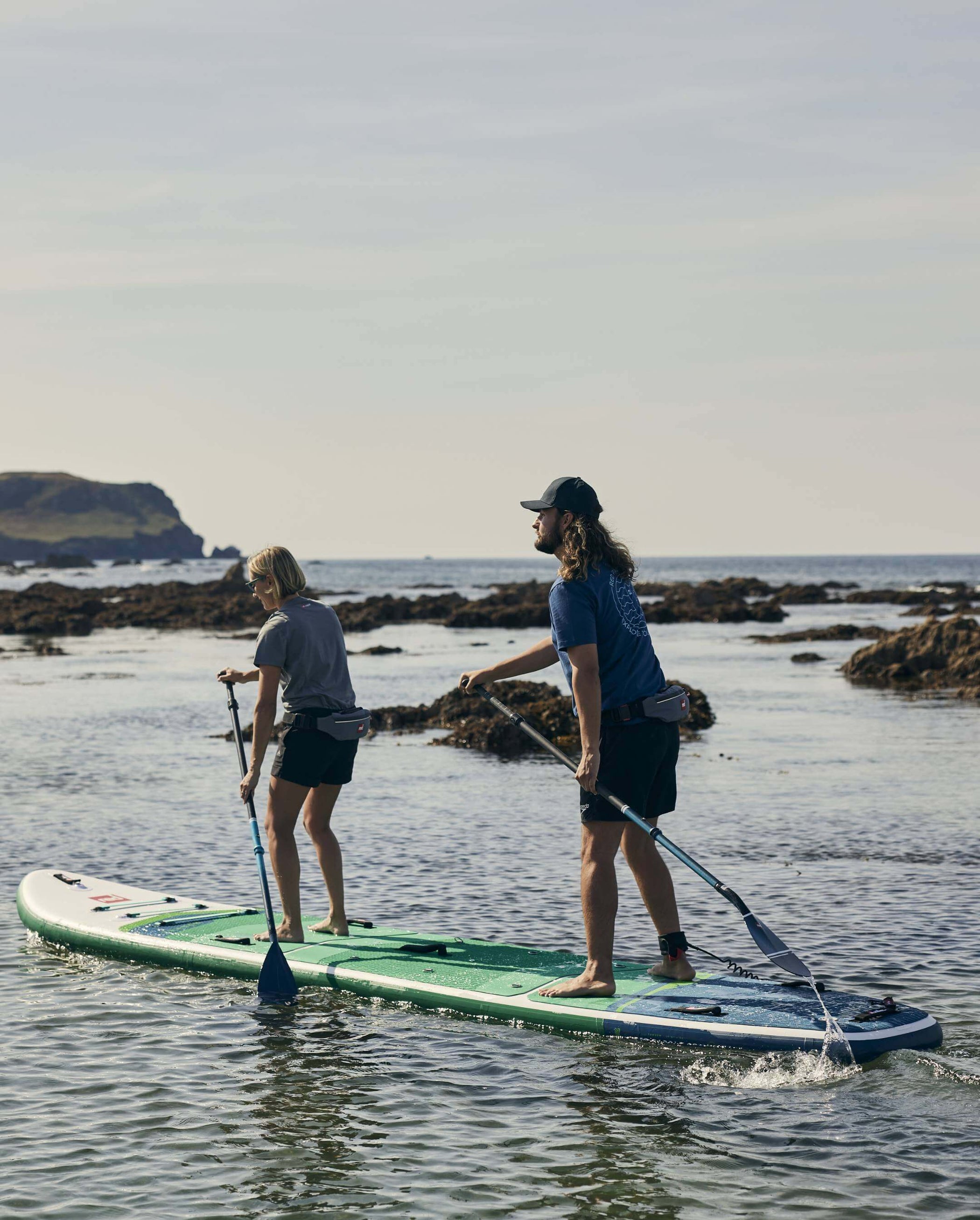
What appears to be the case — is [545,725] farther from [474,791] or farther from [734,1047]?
[734,1047]

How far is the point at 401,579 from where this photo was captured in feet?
506

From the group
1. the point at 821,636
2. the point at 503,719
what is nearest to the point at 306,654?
the point at 503,719

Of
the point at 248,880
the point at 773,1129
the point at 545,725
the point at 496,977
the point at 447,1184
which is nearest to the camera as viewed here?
the point at 447,1184

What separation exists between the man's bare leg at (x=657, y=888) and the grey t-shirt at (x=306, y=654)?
223 cm

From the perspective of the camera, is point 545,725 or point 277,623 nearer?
point 277,623

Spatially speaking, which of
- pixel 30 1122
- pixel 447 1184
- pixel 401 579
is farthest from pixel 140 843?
pixel 401 579

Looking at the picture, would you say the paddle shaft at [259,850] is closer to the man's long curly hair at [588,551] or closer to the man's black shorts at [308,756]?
the man's black shorts at [308,756]

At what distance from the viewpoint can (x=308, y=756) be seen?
30.7 ft

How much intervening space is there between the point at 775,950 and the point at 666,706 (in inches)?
60.3

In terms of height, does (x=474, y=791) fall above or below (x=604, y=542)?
below

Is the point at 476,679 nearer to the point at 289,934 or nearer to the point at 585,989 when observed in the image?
the point at 585,989

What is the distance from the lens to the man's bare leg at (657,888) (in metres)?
8.23

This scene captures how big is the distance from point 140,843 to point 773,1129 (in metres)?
9.84

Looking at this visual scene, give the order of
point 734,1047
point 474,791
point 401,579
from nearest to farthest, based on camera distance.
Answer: point 734,1047 → point 474,791 → point 401,579
